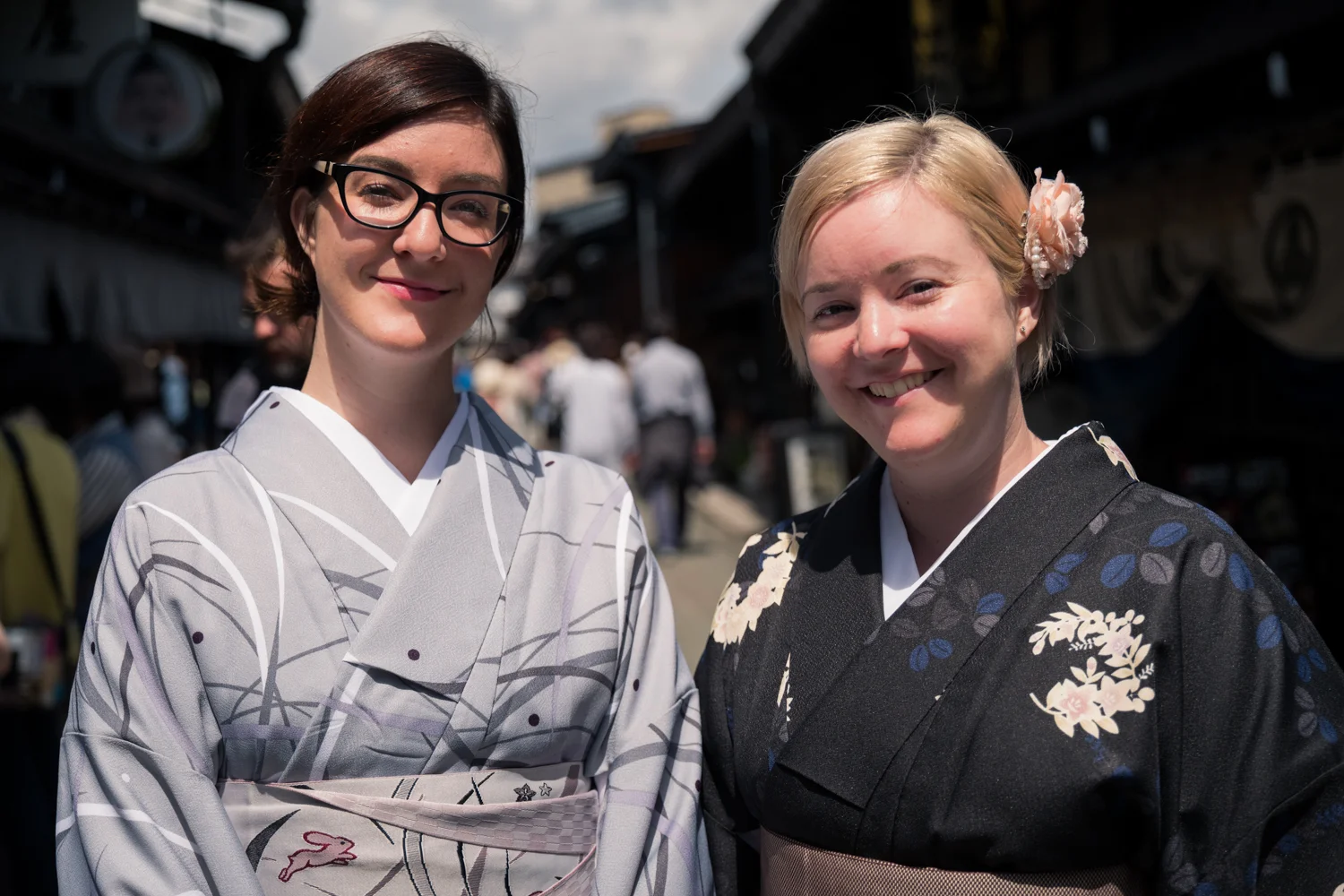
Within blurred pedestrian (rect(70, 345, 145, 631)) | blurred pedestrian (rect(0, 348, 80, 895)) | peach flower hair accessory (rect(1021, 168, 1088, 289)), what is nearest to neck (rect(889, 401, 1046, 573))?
peach flower hair accessory (rect(1021, 168, 1088, 289))

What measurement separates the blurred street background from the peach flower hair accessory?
324mm

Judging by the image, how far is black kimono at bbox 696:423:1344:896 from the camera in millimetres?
1552

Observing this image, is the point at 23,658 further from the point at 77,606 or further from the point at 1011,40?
the point at 1011,40

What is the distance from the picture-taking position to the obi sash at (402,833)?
5.47 feet

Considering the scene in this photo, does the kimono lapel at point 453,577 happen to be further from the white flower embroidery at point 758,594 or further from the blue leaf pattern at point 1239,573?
the blue leaf pattern at point 1239,573

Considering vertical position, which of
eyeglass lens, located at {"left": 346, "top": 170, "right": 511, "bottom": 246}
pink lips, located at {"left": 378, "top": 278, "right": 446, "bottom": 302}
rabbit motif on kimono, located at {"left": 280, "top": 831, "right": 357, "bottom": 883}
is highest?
eyeglass lens, located at {"left": 346, "top": 170, "right": 511, "bottom": 246}

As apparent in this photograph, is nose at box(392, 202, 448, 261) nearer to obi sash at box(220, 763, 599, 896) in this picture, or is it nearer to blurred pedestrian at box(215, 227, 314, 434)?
blurred pedestrian at box(215, 227, 314, 434)

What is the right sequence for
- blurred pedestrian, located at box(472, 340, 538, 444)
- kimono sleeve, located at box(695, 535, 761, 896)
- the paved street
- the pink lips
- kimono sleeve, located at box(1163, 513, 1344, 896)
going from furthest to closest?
blurred pedestrian, located at box(472, 340, 538, 444) < the paved street < kimono sleeve, located at box(695, 535, 761, 896) < the pink lips < kimono sleeve, located at box(1163, 513, 1344, 896)

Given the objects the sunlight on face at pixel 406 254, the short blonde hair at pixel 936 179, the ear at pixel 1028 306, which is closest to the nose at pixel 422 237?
the sunlight on face at pixel 406 254

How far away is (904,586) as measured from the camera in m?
1.90

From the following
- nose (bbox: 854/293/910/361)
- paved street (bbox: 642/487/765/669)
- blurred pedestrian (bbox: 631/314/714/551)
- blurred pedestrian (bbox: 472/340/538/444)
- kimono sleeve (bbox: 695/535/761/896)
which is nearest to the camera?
nose (bbox: 854/293/910/361)

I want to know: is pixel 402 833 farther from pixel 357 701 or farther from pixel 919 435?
pixel 919 435

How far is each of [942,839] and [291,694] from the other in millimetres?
977

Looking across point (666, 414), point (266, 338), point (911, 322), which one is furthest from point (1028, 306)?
point (666, 414)
